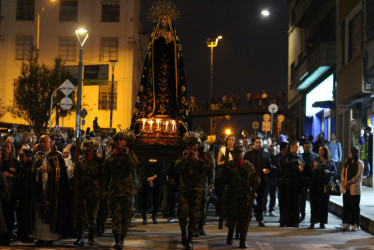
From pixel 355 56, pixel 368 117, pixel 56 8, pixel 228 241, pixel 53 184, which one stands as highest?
pixel 56 8

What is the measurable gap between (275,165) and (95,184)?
6.09 metres

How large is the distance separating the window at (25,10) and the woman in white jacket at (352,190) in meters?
47.5

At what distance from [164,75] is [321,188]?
5.64m

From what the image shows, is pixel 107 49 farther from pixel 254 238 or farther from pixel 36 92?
pixel 254 238

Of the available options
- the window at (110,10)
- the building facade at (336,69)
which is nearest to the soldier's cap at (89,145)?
the building facade at (336,69)

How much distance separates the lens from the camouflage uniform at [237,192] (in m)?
10.9

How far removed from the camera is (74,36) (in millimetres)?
56625

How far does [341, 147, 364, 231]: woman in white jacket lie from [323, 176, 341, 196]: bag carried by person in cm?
17

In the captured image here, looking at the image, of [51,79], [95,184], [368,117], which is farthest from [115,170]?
[51,79]

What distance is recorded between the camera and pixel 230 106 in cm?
5394

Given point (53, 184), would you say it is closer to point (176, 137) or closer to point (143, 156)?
point (143, 156)

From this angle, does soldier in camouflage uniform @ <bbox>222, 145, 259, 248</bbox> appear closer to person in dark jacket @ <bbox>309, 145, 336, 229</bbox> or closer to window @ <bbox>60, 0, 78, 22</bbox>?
person in dark jacket @ <bbox>309, 145, 336, 229</bbox>

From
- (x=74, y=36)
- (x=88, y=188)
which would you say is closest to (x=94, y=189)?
(x=88, y=188)

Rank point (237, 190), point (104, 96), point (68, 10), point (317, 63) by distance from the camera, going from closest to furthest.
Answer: point (237, 190)
point (317, 63)
point (104, 96)
point (68, 10)
